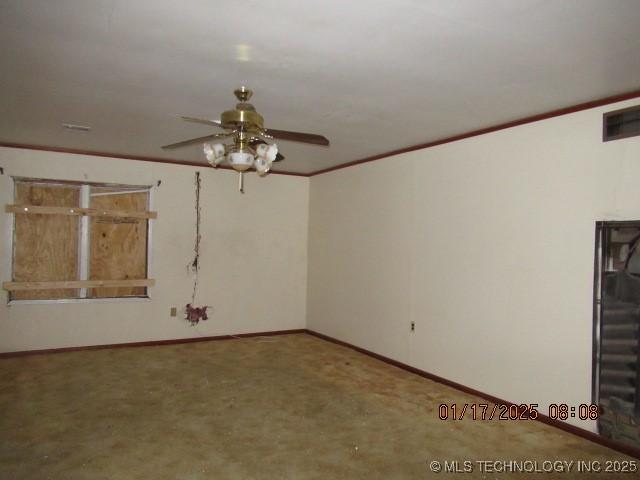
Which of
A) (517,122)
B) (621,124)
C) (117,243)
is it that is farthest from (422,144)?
(117,243)

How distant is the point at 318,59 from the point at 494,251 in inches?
91.8

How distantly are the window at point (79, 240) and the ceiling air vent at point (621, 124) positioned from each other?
4.90 m

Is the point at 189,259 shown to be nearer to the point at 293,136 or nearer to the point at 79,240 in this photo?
the point at 79,240

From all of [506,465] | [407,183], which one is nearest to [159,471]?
[506,465]

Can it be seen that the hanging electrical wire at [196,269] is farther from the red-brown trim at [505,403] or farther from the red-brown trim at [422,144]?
the red-brown trim at [505,403]

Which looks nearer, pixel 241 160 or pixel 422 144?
pixel 241 160

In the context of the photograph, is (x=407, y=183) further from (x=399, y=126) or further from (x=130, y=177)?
(x=130, y=177)

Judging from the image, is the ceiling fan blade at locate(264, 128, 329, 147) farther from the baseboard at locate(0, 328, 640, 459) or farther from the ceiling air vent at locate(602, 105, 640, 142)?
the baseboard at locate(0, 328, 640, 459)

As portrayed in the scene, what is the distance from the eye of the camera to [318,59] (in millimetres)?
2566

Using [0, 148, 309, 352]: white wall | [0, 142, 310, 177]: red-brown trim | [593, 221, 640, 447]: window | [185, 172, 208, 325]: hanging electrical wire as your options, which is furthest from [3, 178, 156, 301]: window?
[593, 221, 640, 447]: window

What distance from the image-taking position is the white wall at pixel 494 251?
10.7 ft

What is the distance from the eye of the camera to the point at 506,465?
2818 mm

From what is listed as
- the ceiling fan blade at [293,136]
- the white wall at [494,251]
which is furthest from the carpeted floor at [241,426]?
the ceiling fan blade at [293,136]

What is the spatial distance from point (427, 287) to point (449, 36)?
9.33ft
